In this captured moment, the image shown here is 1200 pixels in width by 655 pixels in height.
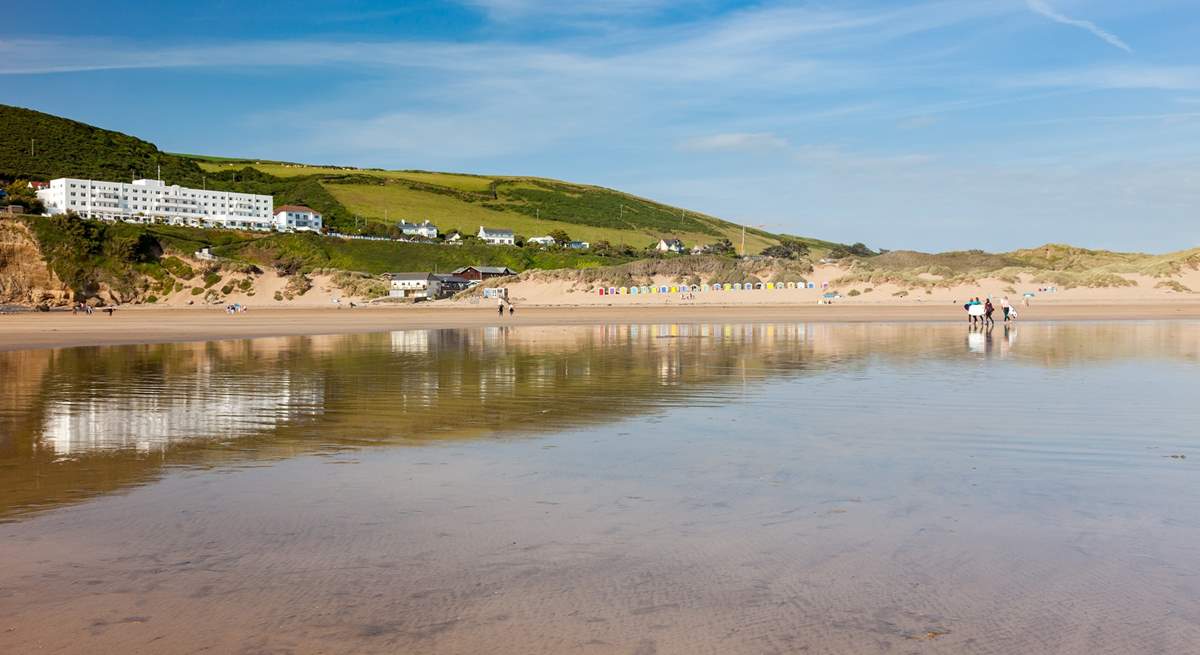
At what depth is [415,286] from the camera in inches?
3691

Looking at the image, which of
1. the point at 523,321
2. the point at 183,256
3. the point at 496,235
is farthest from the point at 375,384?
the point at 496,235

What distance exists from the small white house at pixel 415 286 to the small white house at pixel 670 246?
240ft

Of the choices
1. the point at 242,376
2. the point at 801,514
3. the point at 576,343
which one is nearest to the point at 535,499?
the point at 801,514

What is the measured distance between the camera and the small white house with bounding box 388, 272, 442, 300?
8994cm

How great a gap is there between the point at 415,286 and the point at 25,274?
118 ft

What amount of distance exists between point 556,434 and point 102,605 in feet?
22.3

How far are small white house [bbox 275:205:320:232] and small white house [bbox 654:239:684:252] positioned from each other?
6148 cm

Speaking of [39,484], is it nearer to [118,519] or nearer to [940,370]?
[118,519]

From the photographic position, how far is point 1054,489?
823 cm

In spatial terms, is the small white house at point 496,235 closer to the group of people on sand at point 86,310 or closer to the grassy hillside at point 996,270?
the group of people on sand at point 86,310

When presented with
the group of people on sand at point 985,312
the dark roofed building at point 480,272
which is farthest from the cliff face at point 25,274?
the group of people on sand at point 985,312

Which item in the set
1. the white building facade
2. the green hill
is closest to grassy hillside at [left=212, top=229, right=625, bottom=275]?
the green hill

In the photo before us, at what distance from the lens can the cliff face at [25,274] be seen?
80.7 metres

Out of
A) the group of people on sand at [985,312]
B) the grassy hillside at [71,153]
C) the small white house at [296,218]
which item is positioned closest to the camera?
the group of people on sand at [985,312]
